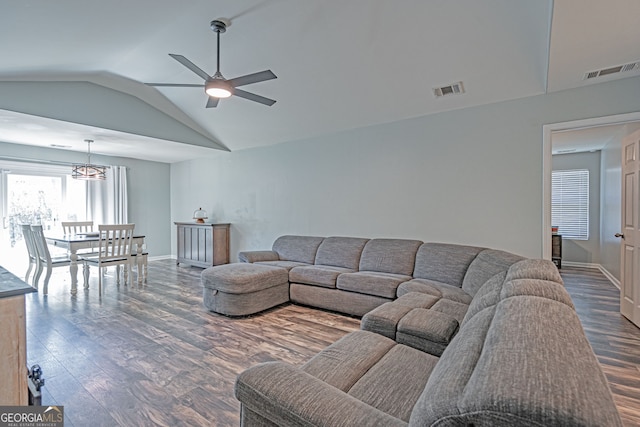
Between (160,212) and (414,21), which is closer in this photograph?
(414,21)

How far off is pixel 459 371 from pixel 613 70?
11.4 ft

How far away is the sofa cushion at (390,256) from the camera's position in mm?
3799

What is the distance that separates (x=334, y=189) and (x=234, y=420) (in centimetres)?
353

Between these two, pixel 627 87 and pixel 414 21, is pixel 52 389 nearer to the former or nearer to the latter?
pixel 414 21

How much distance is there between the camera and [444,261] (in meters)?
3.47

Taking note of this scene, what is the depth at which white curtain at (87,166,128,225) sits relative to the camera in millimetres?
6457

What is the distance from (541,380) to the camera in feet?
2.12

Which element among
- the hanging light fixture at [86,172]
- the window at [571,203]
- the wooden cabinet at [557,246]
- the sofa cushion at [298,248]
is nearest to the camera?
the sofa cushion at [298,248]

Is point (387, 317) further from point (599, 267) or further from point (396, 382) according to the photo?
point (599, 267)

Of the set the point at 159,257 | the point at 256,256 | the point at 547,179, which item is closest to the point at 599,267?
the point at 547,179

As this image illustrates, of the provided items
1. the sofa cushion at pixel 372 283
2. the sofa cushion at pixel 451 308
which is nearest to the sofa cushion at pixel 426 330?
the sofa cushion at pixel 451 308

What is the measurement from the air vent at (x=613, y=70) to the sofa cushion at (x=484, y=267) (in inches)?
73.3

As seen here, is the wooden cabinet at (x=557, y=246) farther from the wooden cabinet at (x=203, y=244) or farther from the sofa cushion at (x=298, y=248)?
the wooden cabinet at (x=203, y=244)

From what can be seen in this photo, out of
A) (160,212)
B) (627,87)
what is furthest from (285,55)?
(160,212)
